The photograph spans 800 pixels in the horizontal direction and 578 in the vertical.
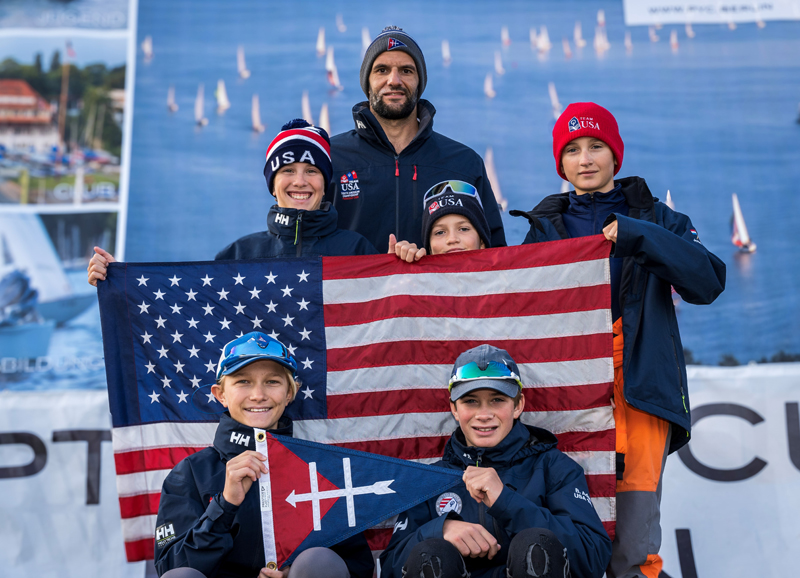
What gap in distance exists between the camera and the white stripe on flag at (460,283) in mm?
3289

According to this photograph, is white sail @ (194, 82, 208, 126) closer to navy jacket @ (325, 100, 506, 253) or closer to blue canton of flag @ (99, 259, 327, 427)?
navy jacket @ (325, 100, 506, 253)

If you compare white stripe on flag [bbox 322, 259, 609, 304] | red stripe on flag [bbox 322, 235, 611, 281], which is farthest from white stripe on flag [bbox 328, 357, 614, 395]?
red stripe on flag [bbox 322, 235, 611, 281]

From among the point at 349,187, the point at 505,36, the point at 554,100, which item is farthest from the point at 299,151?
Answer: the point at 505,36

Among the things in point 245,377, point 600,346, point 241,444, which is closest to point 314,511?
point 241,444

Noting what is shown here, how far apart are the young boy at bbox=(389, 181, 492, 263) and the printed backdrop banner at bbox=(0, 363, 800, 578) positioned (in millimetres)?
2046

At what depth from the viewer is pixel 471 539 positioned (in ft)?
8.24

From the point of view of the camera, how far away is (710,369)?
4.64 m

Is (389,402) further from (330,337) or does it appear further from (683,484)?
(683,484)

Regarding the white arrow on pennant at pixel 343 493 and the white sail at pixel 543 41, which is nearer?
the white arrow on pennant at pixel 343 493

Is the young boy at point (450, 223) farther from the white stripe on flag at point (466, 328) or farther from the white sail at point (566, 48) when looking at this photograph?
the white sail at point (566, 48)

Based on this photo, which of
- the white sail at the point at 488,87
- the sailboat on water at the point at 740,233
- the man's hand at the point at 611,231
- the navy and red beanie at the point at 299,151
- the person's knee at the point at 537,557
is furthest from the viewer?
the white sail at the point at 488,87

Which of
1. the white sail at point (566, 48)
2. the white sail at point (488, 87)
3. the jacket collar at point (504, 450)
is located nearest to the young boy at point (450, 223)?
the jacket collar at point (504, 450)

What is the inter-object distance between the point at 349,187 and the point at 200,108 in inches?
82.8

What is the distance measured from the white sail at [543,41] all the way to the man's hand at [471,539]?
13.3ft
